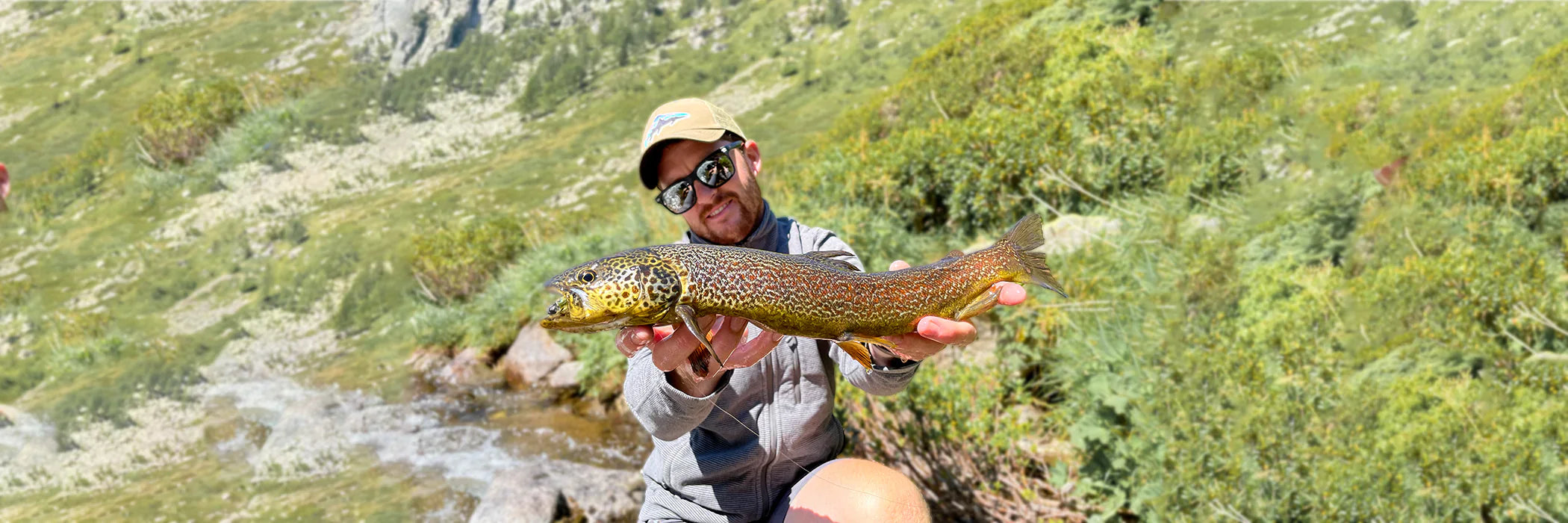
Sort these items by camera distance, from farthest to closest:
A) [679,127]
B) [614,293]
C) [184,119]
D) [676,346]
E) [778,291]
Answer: [184,119], [679,127], [676,346], [778,291], [614,293]

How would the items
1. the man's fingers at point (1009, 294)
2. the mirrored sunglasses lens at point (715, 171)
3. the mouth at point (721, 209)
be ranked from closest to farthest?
the man's fingers at point (1009, 294), the mirrored sunglasses lens at point (715, 171), the mouth at point (721, 209)

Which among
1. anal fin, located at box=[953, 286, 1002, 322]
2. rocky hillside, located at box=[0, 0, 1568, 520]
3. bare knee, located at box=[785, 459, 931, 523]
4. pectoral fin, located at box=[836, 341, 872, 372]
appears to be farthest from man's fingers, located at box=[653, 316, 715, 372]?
rocky hillside, located at box=[0, 0, 1568, 520]

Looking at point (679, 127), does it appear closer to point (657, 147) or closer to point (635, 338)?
point (657, 147)

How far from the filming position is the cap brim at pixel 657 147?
2.63 m

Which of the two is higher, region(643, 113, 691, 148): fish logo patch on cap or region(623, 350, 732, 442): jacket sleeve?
region(643, 113, 691, 148): fish logo patch on cap

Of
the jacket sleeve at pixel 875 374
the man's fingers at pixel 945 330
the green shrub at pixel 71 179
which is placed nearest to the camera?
the man's fingers at pixel 945 330

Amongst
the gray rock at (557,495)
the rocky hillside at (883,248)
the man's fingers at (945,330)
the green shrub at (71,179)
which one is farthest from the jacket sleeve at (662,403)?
the green shrub at (71,179)

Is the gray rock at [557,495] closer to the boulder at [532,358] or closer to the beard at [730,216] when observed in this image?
the beard at [730,216]

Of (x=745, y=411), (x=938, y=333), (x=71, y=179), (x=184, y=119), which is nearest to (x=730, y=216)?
(x=745, y=411)

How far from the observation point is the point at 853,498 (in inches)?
110

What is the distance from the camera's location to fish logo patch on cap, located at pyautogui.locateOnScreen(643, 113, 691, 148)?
2680 mm

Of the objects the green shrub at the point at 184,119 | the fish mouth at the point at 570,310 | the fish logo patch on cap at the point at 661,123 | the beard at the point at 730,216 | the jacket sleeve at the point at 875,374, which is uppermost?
the fish logo patch on cap at the point at 661,123

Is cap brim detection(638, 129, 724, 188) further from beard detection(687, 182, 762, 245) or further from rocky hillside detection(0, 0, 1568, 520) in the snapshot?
rocky hillside detection(0, 0, 1568, 520)

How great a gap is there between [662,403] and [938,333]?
2.75ft
